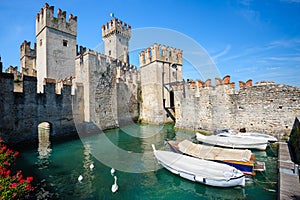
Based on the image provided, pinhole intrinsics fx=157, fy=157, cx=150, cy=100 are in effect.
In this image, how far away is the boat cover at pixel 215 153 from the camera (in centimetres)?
757

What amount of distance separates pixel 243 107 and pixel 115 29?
97.5ft

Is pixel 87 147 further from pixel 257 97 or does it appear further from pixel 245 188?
pixel 257 97

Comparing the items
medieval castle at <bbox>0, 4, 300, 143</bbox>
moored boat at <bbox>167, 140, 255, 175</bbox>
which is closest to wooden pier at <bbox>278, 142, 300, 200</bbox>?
moored boat at <bbox>167, 140, 255, 175</bbox>

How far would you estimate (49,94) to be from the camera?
14094mm

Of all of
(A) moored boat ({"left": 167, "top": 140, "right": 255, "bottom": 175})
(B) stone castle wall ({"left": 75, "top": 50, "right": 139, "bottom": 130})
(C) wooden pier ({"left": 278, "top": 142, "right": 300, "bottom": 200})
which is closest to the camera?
(C) wooden pier ({"left": 278, "top": 142, "right": 300, "bottom": 200})

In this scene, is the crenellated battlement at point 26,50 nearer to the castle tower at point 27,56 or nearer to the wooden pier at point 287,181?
the castle tower at point 27,56

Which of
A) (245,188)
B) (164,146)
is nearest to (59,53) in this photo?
(164,146)

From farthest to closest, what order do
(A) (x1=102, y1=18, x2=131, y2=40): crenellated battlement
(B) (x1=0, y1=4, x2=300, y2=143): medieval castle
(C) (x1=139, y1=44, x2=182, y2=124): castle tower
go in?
1. (A) (x1=102, y1=18, x2=131, y2=40): crenellated battlement
2. (C) (x1=139, y1=44, x2=182, y2=124): castle tower
3. (B) (x1=0, y1=4, x2=300, y2=143): medieval castle

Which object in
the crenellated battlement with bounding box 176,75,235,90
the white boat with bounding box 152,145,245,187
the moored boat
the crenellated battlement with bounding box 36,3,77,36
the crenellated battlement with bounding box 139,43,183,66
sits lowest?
the white boat with bounding box 152,145,245,187

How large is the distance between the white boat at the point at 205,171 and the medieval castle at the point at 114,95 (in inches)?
300

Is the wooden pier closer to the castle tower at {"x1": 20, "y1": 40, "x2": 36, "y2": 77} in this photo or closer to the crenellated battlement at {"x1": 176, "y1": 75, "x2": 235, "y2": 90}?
the crenellated battlement at {"x1": 176, "y1": 75, "x2": 235, "y2": 90}

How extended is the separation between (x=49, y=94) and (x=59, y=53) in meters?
10.1

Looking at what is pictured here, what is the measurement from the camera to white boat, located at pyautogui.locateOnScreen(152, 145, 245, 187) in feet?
20.3

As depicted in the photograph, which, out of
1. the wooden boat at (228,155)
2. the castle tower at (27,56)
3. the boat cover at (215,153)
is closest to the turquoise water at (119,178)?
the wooden boat at (228,155)
